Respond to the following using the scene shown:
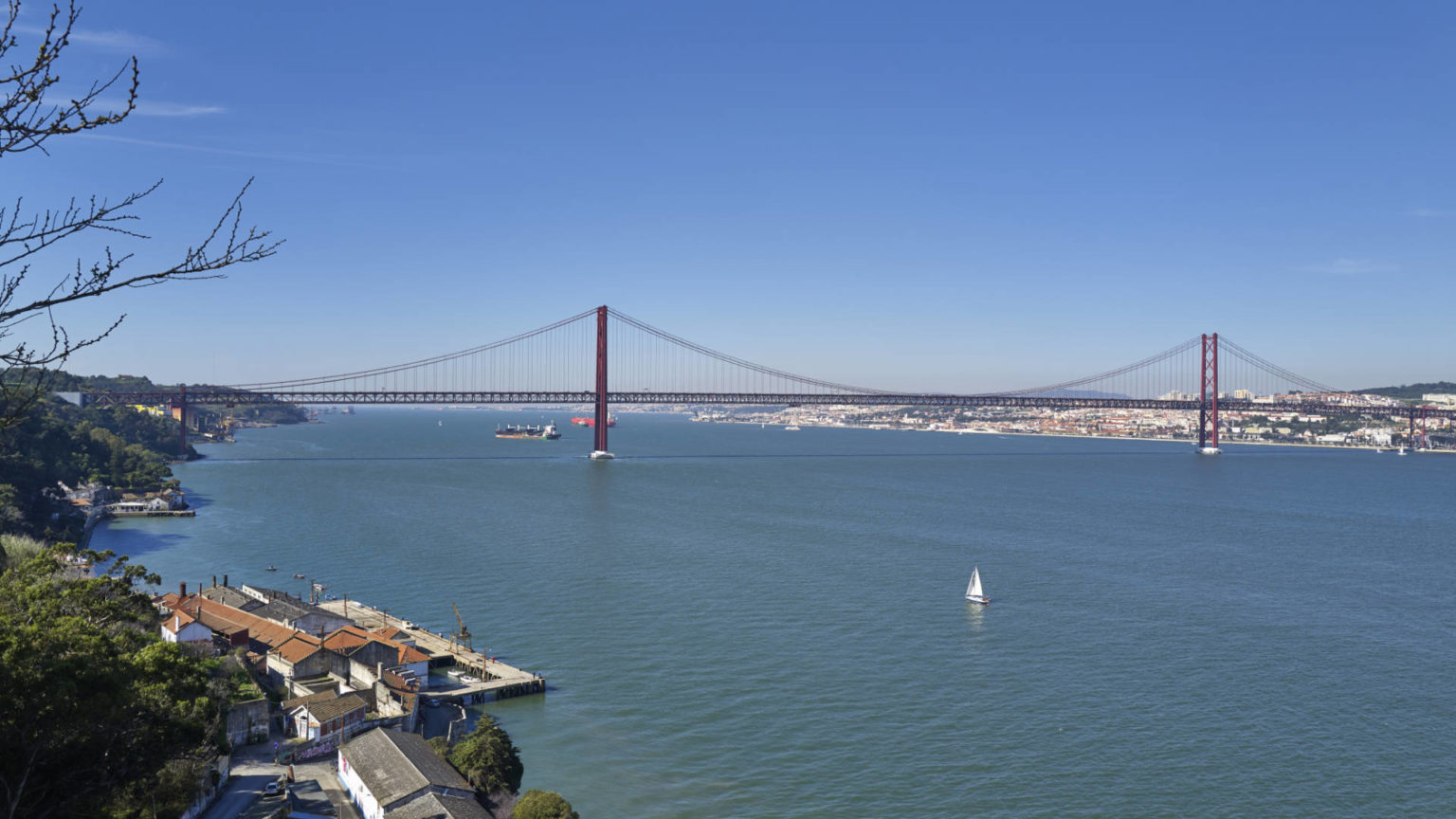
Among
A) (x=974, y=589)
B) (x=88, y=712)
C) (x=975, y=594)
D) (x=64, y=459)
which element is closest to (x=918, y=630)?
(x=975, y=594)

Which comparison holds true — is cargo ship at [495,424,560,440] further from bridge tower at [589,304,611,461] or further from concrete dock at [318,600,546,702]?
concrete dock at [318,600,546,702]

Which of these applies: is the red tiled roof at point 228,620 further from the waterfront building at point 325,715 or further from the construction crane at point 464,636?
the waterfront building at point 325,715

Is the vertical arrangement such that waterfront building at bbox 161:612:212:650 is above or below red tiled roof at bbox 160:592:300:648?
above

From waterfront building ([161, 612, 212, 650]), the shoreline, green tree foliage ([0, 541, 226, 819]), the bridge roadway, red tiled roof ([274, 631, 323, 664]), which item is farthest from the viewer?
the shoreline

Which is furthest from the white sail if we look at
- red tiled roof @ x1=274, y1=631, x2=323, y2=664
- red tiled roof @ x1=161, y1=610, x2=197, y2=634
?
red tiled roof @ x1=161, y1=610, x2=197, y2=634

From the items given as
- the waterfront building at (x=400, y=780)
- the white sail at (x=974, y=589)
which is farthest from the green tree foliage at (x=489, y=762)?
the white sail at (x=974, y=589)

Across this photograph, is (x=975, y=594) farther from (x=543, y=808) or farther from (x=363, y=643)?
(x=543, y=808)
